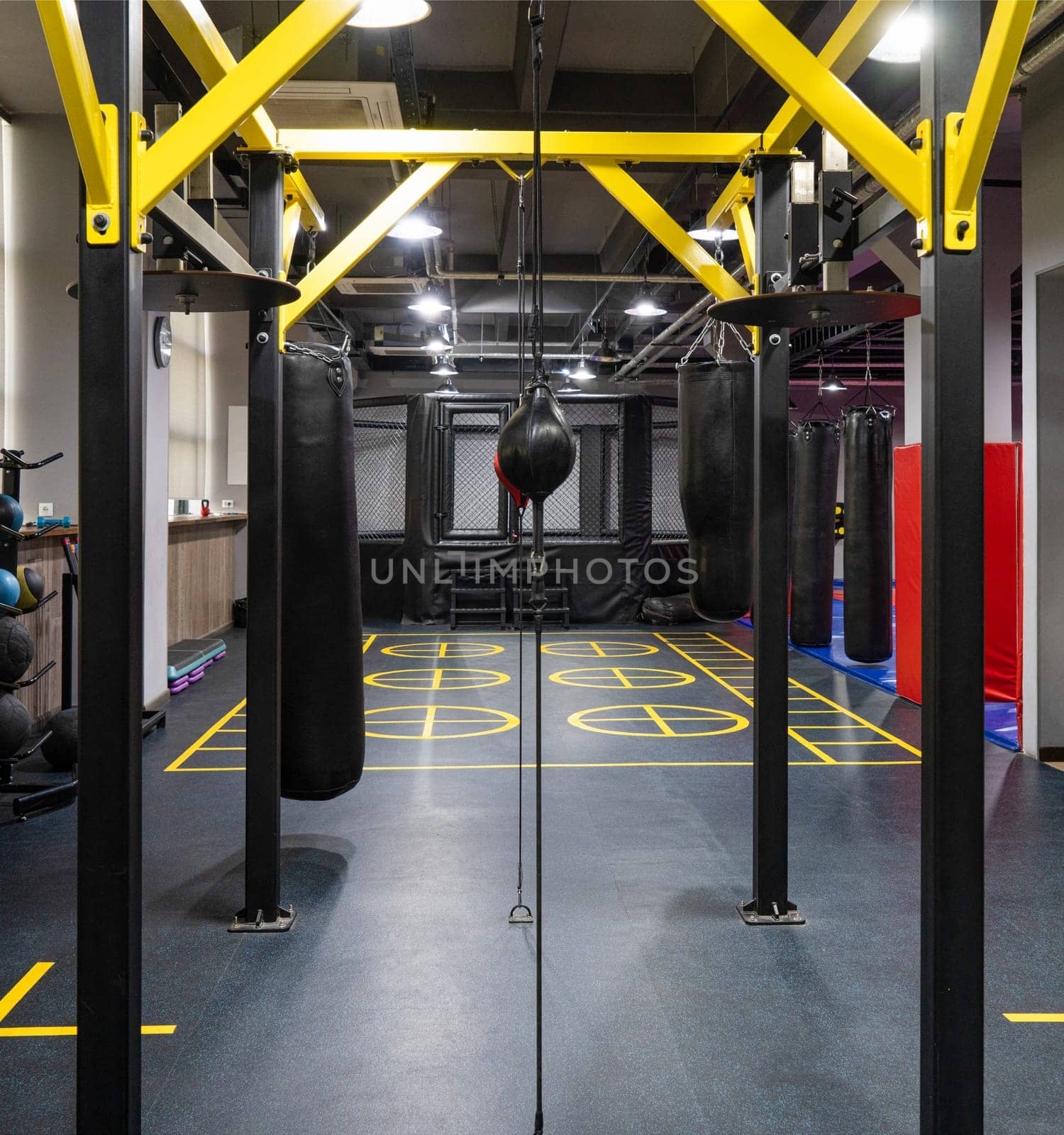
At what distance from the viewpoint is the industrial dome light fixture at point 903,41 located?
366 centimetres

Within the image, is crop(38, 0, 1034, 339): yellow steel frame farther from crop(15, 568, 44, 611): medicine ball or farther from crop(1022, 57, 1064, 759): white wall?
crop(1022, 57, 1064, 759): white wall

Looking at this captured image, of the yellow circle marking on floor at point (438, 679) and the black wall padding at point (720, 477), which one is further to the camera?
the yellow circle marking on floor at point (438, 679)

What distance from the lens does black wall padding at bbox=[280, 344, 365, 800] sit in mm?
3266

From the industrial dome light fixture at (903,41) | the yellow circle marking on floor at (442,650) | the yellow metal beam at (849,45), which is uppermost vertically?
the industrial dome light fixture at (903,41)

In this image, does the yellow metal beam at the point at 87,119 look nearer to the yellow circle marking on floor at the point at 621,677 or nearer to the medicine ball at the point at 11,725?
the medicine ball at the point at 11,725

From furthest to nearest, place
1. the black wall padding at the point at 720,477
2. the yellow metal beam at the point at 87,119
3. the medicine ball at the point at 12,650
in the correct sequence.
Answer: the medicine ball at the point at 12,650 → the black wall padding at the point at 720,477 → the yellow metal beam at the point at 87,119

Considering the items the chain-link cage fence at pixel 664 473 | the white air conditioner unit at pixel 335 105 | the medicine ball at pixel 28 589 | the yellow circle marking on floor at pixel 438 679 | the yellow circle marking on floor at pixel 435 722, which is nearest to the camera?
the medicine ball at pixel 28 589

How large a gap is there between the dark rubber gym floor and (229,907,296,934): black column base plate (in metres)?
0.04

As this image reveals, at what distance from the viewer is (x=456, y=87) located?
6449 mm

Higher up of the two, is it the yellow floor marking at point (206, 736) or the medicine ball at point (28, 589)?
the medicine ball at point (28, 589)

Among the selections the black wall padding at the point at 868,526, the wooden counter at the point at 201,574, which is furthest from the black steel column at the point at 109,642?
the black wall padding at the point at 868,526

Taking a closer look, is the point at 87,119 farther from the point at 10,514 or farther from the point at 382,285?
the point at 382,285

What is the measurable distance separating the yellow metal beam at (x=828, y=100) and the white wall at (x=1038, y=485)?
12.5 ft

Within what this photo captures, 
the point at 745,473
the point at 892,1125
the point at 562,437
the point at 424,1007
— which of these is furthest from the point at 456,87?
the point at 892,1125
